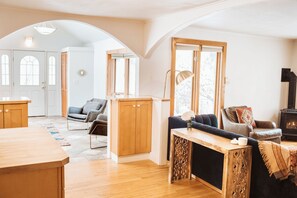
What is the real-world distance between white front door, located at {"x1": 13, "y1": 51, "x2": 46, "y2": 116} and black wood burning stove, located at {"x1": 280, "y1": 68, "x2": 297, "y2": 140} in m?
6.62

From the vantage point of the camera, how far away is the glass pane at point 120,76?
21.1 ft

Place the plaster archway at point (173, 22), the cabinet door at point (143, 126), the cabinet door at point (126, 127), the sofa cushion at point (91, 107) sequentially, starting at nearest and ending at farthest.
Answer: the plaster archway at point (173, 22) → the cabinet door at point (126, 127) → the cabinet door at point (143, 126) → the sofa cushion at point (91, 107)

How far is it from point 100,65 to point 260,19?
14.3ft

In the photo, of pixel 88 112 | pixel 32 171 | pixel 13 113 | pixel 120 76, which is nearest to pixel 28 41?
pixel 88 112

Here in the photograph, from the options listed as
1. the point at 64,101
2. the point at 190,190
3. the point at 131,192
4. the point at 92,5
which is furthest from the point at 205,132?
the point at 64,101

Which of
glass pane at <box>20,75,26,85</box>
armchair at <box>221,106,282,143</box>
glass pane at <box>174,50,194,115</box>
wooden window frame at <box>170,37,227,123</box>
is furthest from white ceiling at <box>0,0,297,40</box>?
glass pane at <box>20,75,26,85</box>

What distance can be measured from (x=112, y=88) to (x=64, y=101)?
230cm

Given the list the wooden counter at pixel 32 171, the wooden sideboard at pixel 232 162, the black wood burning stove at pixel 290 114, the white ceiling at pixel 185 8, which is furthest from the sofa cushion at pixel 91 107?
the wooden counter at pixel 32 171

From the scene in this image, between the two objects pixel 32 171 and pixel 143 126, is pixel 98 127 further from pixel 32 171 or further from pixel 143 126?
pixel 32 171

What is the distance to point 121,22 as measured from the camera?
4.61 metres

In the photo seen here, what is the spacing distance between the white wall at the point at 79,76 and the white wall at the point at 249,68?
3.70m

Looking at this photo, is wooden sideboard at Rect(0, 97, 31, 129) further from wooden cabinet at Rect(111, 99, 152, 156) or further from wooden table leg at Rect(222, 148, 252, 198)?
wooden table leg at Rect(222, 148, 252, 198)

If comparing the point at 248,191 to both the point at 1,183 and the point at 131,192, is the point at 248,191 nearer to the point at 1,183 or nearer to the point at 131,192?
the point at 131,192

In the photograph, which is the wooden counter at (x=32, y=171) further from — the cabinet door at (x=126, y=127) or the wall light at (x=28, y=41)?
the wall light at (x=28, y=41)
